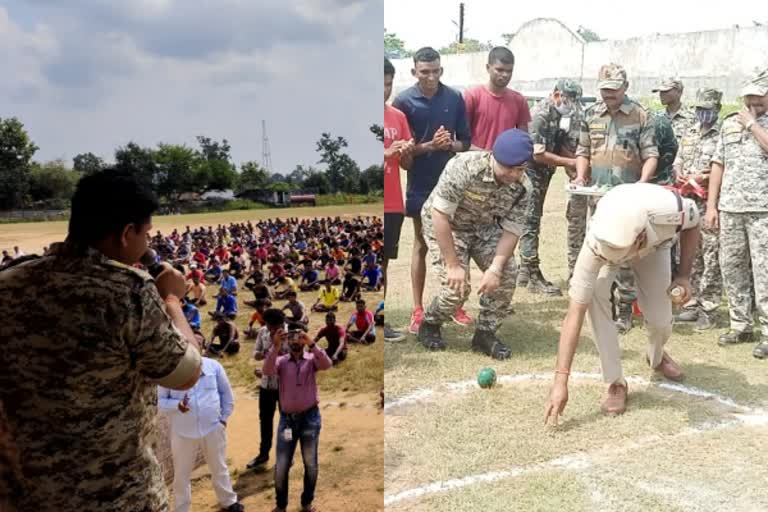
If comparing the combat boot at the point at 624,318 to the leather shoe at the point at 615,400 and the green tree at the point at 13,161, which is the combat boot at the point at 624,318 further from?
the green tree at the point at 13,161

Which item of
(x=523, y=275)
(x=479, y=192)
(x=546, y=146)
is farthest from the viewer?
(x=523, y=275)

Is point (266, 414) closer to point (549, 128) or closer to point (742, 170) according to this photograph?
point (549, 128)

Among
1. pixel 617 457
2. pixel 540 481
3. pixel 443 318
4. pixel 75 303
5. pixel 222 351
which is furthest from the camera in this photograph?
pixel 222 351

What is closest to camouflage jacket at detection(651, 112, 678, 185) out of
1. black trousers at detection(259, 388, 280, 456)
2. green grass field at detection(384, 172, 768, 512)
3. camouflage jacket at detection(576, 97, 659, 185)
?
camouflage jacket at detection(576, 97, 659, 185)

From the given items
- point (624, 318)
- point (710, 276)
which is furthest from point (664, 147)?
point (624, 318)

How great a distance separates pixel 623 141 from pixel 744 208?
0.74 meters

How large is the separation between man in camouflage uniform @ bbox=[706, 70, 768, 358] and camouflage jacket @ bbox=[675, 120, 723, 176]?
330 millimetres

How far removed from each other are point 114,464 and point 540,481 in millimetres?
1688

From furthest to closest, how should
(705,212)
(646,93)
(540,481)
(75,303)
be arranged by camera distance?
(646,93)
(705,212)
(540,481)
(75,303)

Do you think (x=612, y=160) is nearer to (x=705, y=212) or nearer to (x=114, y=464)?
(x=705, y=212)

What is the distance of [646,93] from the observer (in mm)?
5180

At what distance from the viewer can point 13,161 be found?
1892cm

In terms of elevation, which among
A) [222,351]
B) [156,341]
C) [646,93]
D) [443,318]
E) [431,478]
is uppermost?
[646,93]

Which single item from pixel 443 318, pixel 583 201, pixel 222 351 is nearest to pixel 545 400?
pixel 443 318
